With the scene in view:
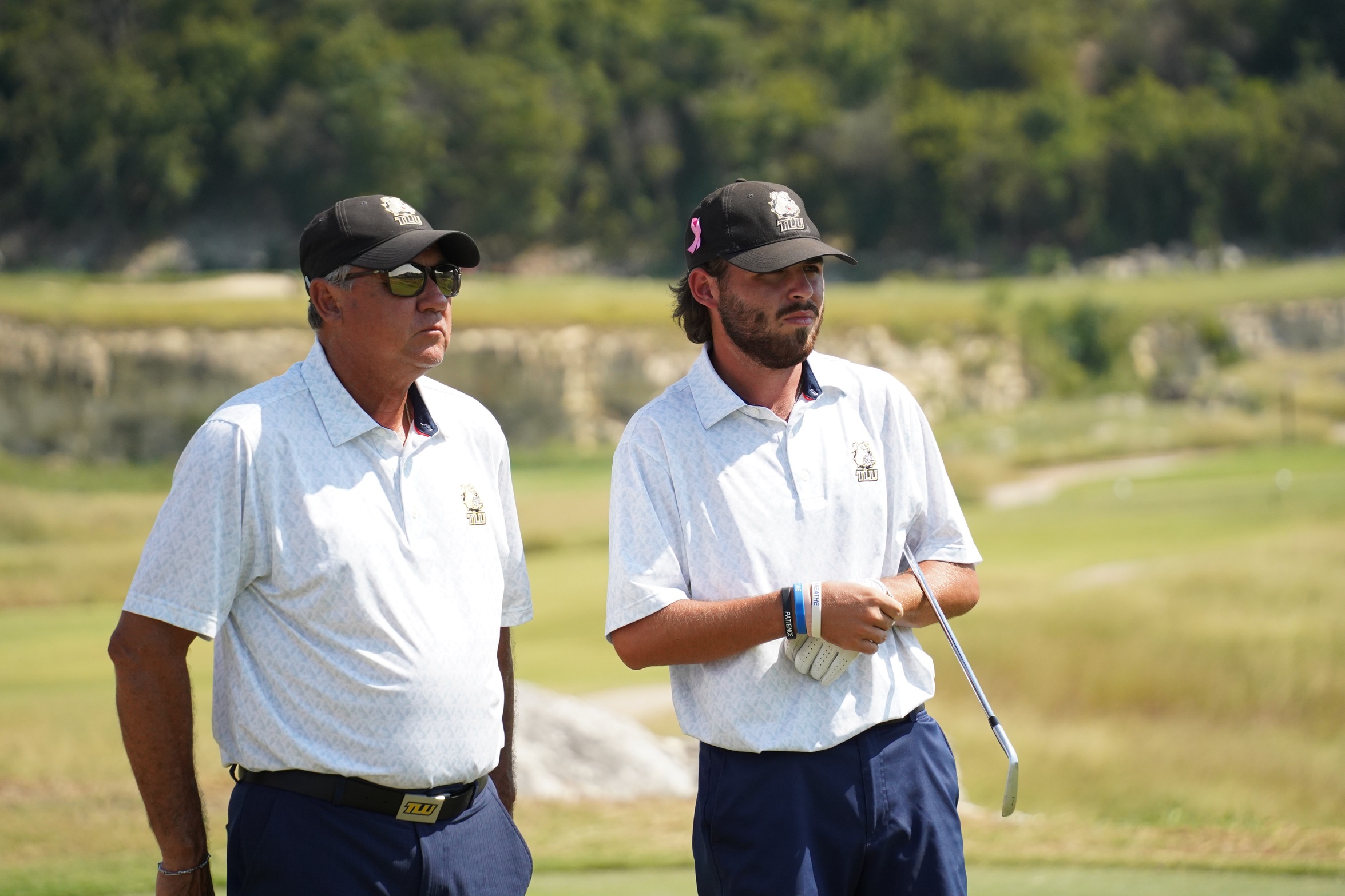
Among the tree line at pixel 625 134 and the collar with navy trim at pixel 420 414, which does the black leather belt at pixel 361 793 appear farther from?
the tree line at pixel 625 134

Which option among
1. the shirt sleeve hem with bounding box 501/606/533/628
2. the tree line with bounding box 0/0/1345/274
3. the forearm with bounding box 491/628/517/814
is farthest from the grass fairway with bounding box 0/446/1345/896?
the tree line with bounding box 0/0/1345/274

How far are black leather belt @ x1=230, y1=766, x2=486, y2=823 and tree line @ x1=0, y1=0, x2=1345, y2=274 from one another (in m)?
49.6

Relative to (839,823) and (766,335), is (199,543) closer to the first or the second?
(766,335)

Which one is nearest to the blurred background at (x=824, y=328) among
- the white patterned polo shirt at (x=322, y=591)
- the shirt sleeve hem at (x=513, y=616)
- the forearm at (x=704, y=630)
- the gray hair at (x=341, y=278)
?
the shirt sleeve hem at (x=513, y=616)

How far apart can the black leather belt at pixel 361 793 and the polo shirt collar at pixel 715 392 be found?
76 centimetres

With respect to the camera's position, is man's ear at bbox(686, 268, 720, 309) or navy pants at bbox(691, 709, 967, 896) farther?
man's ear at bbox(686, 268, 720, 309)

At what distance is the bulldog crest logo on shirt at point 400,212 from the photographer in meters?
2.51

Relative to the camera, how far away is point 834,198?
53.8m

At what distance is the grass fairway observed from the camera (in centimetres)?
526

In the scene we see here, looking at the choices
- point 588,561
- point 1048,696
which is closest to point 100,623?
point 588,561

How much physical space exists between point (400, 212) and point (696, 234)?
20.5 inches

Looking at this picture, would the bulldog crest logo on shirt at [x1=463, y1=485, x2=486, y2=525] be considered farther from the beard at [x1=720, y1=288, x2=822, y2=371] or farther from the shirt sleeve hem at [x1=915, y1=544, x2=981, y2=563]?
the shirt sleeve hem at [x1=915, y1=544, x2=981, y2=563]

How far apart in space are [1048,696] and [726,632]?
8597 millimetres

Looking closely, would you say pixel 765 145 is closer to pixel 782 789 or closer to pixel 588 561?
pixel 588 561
